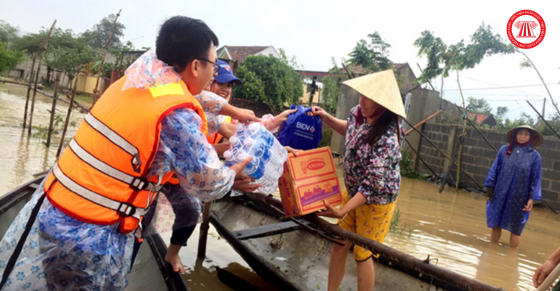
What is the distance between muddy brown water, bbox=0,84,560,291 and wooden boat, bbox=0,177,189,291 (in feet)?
2.47

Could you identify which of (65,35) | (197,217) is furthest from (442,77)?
(65,35)

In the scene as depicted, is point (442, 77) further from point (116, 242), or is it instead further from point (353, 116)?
point (116, 242)

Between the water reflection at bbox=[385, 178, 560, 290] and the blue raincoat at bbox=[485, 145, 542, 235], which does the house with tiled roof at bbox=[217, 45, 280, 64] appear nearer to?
the water reflection at bbox=[385, 178, 560, 290]

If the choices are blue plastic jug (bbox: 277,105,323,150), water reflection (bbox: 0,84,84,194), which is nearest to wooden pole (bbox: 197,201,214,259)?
blue plastic jug (bbox: 277,105,323,150)

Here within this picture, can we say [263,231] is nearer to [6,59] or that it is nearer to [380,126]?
[380,126]

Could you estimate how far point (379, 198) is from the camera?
2547 mm

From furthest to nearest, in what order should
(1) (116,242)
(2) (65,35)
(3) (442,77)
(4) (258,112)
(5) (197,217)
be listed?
(2) (65,35), (4) (258,112), (3) (442,77), (5) (197,217), (1) (116,242)

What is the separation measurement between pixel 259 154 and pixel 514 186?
4882 millimetres

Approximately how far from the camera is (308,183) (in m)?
2.56

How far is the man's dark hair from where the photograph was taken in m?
1.70

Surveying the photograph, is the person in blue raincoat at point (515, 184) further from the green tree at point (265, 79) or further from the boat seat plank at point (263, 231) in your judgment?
the green tree at point (265, 79)

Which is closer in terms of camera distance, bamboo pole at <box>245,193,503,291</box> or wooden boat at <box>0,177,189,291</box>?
bamboo pole at <box>245,193,503,291</box>

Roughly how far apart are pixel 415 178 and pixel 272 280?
29.4 feet

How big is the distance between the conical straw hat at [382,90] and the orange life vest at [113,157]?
1312 millimetres
